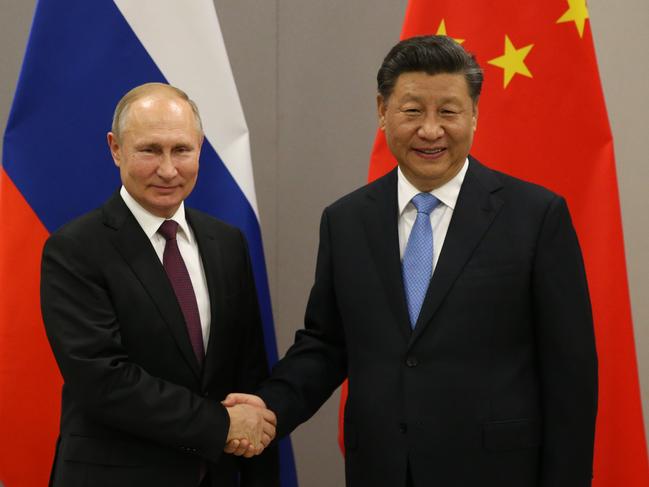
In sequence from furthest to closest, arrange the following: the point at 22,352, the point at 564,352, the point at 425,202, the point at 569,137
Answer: the point at 569,137 → the point at 22,352 → the point at 425,202 → the point at 564,352

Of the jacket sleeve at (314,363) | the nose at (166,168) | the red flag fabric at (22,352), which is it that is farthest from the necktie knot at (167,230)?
the red flag fabric at (22,352)

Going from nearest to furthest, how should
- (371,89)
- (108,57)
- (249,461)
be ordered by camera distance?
(249,461) → (108,57) → (371,89)

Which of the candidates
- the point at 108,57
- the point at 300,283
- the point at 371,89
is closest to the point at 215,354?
the point at 108,57

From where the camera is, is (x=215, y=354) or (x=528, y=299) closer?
(x=528, y=299)

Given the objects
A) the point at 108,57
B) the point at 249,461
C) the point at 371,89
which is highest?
the point at 371,89

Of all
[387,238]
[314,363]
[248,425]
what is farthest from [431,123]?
[248,425]

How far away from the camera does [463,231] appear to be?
1629 millimetres

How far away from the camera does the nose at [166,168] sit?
168 centimetres

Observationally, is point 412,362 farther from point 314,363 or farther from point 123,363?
point 123,363

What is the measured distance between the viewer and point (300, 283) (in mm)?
2986

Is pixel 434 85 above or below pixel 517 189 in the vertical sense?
above

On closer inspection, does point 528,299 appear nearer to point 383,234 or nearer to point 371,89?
point 383,234

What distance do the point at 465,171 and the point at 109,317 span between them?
0.79 m

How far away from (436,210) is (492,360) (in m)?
0.33
